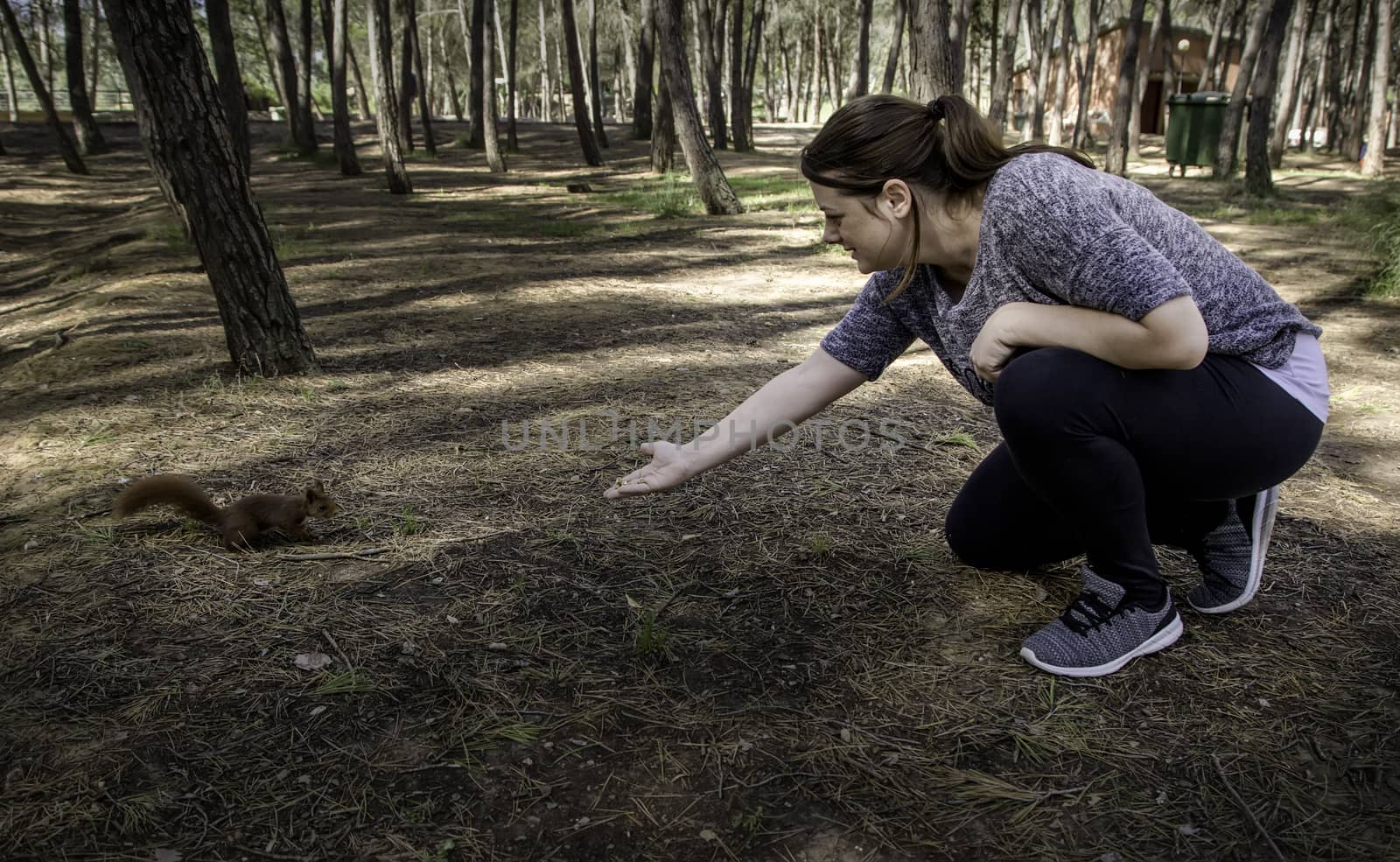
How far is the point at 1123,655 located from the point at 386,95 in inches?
462

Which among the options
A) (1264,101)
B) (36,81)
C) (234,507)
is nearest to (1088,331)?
(234,507)

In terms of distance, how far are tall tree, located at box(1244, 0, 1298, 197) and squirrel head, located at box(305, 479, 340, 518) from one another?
11.4m

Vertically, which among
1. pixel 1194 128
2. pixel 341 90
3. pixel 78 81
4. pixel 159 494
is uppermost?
pixel 78 81

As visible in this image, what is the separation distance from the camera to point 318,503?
2.47 meters

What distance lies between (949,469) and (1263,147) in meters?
10.3

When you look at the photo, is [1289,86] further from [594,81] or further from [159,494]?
[159,494]

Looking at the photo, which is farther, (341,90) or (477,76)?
(477,76)

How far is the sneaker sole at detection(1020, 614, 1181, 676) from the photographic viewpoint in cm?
185

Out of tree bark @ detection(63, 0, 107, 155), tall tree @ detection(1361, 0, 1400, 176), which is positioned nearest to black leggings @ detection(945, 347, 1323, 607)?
tall tree @ detection(1361, 0, 1400, 176)

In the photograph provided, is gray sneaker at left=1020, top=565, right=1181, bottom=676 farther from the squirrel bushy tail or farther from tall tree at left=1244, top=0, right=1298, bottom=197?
tall tree at left=1244, top=0, right=1298, bottom=197

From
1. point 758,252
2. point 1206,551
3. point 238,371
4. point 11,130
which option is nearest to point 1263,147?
point 758,252

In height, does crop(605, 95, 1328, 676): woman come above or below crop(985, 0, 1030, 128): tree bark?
below

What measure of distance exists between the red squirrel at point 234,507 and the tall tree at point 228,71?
6655 mm

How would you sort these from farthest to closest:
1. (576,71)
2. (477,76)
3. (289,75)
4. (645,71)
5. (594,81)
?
(594,81) < (645,71) < (477,76) < (289,75) < (576,71)
